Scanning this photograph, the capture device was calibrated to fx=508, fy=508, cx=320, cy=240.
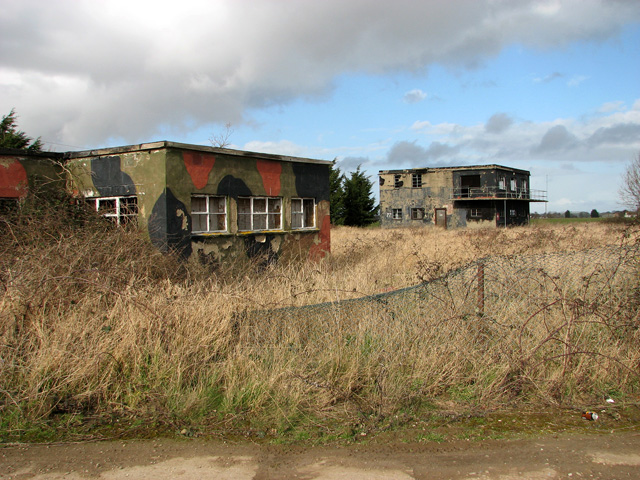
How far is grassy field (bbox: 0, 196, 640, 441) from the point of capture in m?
4.46

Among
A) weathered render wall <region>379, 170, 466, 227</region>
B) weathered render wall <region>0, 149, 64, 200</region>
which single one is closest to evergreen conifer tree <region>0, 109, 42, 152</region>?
weathered render wall <region>0, 149, 64, 200</region>

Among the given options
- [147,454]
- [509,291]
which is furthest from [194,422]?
[509,291]

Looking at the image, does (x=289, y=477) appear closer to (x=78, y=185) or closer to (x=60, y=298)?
(x=60, y=298)

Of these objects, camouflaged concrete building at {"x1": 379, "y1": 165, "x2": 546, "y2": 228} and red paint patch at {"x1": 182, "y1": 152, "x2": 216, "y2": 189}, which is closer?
red paint patch at {"x1": 182, "y1": 152, "x2": 216, "y2": 189}

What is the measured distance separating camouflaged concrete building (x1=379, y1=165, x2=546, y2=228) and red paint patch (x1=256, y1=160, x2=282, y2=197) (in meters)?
31.2

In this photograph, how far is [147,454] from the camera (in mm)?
3869

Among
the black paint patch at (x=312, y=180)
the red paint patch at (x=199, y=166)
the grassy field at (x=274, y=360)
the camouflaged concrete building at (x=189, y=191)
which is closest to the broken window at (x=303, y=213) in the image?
the camouflaged concrete building at (x=189, y=191)

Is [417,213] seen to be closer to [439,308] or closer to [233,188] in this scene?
[233,188]

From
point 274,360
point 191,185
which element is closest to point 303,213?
point 191,185

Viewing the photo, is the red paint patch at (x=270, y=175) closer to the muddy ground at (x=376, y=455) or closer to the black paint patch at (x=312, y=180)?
the black paint patch at (x=312, y=180)

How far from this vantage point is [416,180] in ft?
149

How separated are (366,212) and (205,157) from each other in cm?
3560

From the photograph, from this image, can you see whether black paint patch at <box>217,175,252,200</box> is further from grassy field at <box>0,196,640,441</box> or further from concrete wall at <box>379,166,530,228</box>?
concrete wall at <box>379,166,530,228</box>

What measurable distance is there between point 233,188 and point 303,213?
2.94 m
